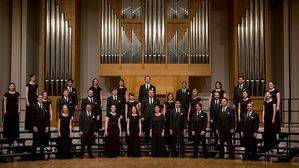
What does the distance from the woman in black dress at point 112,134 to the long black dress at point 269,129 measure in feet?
10.2

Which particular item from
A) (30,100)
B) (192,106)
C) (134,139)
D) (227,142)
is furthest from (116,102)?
(227,142)

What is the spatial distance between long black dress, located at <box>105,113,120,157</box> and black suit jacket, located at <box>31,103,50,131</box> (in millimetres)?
1314

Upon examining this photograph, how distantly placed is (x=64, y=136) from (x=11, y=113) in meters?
1.24

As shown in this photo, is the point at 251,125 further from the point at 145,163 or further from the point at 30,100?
the point at 30,100

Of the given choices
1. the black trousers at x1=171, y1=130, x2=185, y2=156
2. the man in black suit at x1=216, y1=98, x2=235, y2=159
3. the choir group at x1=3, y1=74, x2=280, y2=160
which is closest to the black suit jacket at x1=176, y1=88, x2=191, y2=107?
the choir group at x1=3, y1=74, x2=280, y2=160

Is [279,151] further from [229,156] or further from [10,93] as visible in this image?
[10,93]

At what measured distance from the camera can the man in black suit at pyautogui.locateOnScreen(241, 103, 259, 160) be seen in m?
11.3

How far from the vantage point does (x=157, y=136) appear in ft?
39.7

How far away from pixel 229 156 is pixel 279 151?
1.25 metres

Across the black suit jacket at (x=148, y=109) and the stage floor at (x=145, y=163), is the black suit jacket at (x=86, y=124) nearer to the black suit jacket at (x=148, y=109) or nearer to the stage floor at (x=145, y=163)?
the stage floor at (x=145, y=163)

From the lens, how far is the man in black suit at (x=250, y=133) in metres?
11.3

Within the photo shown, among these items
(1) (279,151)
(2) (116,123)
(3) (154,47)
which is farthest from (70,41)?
(1) (279,151)

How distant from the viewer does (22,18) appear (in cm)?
1388

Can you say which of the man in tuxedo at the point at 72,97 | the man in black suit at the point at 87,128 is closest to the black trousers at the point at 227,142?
the man in black suit at the point at 87,128
